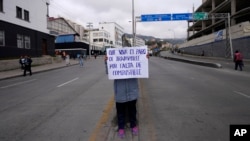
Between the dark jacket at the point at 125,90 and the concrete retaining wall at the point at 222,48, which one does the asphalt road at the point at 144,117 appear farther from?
the concrete retaining wall at the point at 222,48

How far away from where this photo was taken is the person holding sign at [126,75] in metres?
6.04

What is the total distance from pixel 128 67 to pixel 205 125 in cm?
221

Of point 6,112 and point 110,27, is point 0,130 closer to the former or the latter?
point 6,112

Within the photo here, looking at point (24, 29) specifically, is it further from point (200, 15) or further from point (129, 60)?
point (129, 60)

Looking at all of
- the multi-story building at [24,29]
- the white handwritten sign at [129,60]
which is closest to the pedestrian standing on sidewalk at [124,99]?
the white handwritten sign at [129,60]

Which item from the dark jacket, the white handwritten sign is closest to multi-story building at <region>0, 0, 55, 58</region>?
the white handwritten sign

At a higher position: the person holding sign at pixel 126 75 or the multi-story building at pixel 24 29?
the multi-story building at pixel 24 29

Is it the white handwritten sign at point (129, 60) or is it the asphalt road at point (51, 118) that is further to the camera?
the white handwritten sign at point (129, 60)

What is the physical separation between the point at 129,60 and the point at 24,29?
3411cm

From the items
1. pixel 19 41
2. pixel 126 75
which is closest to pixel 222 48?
pixel 19 41

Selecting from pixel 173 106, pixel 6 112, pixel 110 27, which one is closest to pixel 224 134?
pixel 173 106

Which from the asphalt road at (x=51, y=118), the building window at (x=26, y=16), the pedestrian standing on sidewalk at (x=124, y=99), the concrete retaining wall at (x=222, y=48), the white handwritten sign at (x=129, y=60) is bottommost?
the asphalt road at (x=51, y=118)

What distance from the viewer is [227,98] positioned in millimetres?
10398

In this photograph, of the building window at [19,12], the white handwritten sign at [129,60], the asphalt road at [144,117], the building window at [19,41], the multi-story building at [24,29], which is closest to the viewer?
the asphalt road at [144,117]
